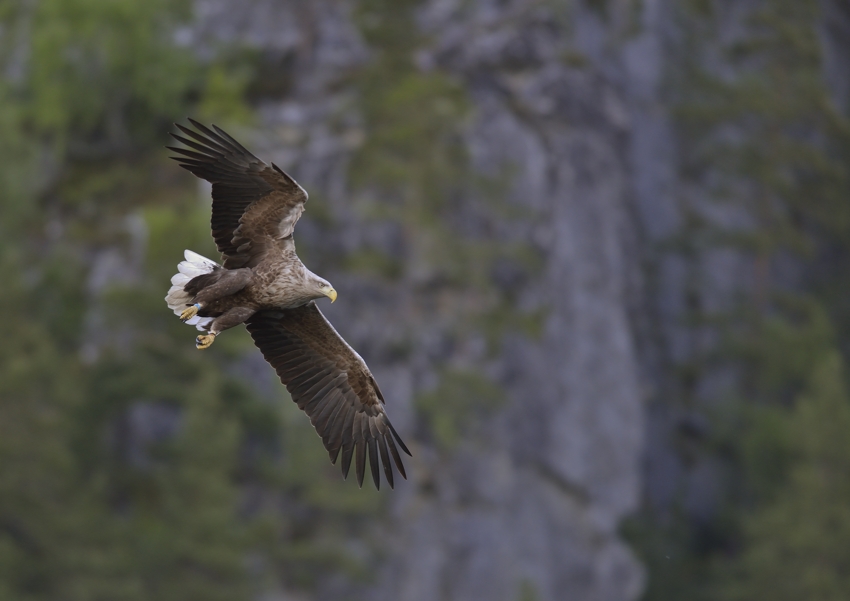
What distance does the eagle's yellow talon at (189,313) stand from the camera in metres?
10.8

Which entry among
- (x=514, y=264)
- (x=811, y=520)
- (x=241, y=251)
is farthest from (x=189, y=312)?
(x=811, y=520)

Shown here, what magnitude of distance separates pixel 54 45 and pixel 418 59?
875cm

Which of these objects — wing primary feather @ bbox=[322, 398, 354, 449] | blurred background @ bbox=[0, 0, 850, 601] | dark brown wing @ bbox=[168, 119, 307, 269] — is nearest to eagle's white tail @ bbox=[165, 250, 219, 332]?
dark brown wing @ bbox=[168, 119, 307, 269]

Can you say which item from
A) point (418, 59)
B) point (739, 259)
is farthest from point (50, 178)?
point (739, 259)

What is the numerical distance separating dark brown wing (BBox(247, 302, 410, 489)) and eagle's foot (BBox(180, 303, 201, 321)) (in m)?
0.97

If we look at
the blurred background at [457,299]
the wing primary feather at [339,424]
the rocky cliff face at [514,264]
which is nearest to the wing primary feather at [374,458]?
the wing primary feather at [339,424]

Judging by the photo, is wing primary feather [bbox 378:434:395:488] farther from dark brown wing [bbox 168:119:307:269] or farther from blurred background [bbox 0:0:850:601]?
blurred background [bbox 0:0:850:601]

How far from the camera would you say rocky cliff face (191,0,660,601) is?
90.2 feet

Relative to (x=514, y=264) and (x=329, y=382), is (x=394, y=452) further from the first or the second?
(x=514, y=264)

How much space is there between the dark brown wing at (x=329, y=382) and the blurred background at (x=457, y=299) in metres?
12.8

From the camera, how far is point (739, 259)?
3425 cm

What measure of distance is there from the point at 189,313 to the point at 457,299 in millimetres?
17632

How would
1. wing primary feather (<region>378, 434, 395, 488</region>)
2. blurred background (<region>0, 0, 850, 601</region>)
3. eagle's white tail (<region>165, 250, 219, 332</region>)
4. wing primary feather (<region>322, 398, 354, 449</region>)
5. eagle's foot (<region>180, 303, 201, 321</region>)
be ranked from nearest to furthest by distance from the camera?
eagle's foot (<region>180, 303, 201, 321</region>) < eagle's white tail (<region>165, 250, 219, 332</region>) < wing primary feather (<region>378, 434, 395, 488</region>) < wing primary feather (<region>322, 398, 354, 449</region>) < blurred background (<region>0, 0, 850, 601</region>)

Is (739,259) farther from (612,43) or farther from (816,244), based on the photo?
(612,43)
